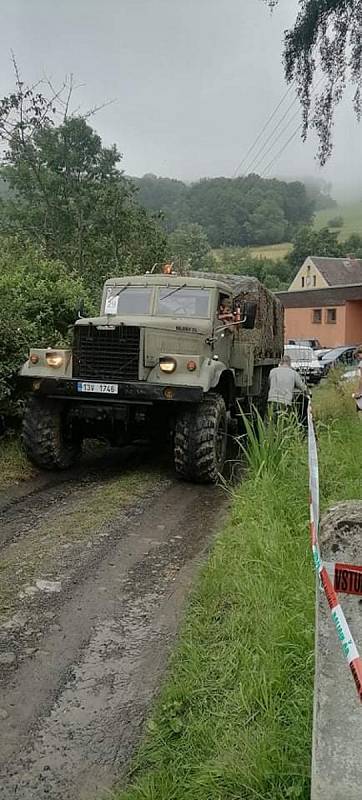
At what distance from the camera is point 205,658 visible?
11.1 feet

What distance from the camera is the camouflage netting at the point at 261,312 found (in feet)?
35.0

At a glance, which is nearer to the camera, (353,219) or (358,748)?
(358,748)

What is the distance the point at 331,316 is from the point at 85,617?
3792 centimetres

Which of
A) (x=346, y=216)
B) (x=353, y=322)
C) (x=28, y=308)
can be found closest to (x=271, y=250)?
(x=346, y=216)

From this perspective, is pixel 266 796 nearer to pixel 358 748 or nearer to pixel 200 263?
pixel 358 748

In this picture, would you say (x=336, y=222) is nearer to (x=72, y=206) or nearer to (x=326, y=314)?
(x=326, y=314)

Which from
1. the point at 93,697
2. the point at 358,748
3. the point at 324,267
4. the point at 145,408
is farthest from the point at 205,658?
the point at 324,267

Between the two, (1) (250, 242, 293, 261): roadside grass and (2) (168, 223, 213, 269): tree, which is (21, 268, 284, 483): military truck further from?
(1) (250, 242, 293, 261): roadside grass

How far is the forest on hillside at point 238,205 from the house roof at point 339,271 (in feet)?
25.4

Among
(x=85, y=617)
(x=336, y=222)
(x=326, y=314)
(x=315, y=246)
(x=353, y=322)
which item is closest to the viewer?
(x=85, y=617)

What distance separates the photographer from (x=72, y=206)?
24.7 m

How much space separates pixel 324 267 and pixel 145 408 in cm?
4964

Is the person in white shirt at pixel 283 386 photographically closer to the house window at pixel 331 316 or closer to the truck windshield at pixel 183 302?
the truck windshield at pixel 183 302

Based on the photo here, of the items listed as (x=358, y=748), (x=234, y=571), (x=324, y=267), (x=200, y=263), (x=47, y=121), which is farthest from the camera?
(x=200, y=263)
